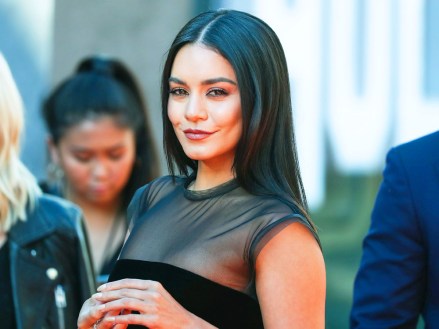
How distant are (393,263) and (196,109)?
0.82m

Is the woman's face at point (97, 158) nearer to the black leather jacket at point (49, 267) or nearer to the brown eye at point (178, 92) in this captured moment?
the black leather jacket at point (49, 267)

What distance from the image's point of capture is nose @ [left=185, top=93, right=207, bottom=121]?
246 cm

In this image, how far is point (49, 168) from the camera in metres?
5.03

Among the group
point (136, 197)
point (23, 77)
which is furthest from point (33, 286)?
point (23, 77)

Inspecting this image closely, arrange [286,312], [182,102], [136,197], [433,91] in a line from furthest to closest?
[433,91], [136,197], [182,102], [286,312]

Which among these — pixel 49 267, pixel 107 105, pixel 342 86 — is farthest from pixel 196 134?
pixel 342 86

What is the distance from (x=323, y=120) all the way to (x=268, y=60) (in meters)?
3.30

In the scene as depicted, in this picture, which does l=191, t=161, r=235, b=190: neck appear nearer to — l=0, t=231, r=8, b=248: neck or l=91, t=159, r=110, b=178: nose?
l=0, t=231, r=8, b=248: neck

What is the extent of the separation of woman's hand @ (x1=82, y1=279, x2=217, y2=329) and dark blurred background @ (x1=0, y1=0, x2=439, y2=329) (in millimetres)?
3358

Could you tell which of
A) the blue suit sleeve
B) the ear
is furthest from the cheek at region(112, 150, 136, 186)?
the blue suit sleeve

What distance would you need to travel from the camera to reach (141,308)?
2.35 m

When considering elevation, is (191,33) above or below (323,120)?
above

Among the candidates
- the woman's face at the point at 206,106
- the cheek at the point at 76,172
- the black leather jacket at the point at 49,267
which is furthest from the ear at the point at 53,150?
the woman's face at the point at 206,106

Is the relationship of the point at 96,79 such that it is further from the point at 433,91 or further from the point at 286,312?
the point at 286,312
